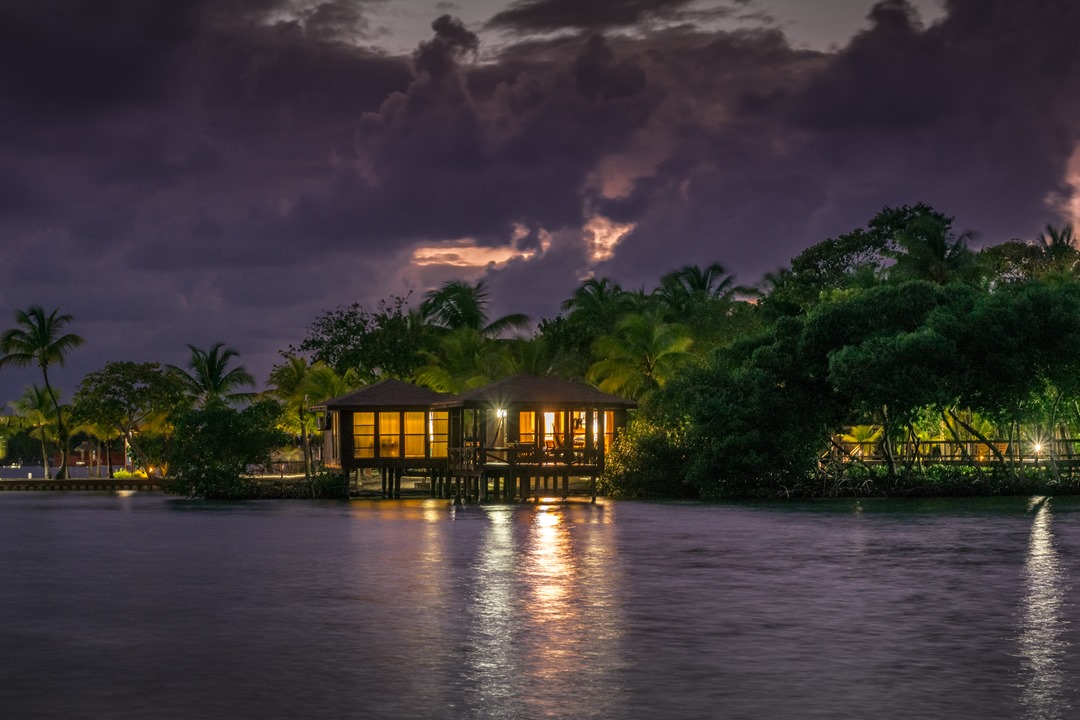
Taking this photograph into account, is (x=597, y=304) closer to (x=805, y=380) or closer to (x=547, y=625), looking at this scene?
(x=805, y=380)

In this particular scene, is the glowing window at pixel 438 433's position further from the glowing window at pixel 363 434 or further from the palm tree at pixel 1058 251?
the palm tree at pixel 1058 251

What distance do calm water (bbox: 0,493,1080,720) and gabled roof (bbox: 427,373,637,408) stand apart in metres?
15.7

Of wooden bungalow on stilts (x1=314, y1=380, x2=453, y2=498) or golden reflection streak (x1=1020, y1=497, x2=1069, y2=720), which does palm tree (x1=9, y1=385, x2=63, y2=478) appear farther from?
golden reflection streak (x1=1020, y1=497, x2=1069, y2=720)

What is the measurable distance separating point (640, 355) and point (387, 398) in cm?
1171

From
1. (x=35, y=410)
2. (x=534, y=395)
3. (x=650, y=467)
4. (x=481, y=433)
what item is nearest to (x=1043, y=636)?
(x=534, y=395)

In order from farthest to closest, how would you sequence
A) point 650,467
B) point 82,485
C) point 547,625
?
point 82,485 → point 650,467 → point 547,625

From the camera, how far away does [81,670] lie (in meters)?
11.2

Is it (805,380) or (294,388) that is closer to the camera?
(805,380)

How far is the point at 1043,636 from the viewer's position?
12.6 m

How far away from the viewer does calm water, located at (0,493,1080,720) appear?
980cm

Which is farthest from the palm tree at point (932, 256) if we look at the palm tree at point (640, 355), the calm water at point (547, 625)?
the calm water at point (547, 625)

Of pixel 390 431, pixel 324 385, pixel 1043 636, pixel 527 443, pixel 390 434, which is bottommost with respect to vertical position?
pixel 1043 636

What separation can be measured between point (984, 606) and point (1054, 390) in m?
32.2

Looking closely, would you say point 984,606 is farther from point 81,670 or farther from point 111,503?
point 111,503
